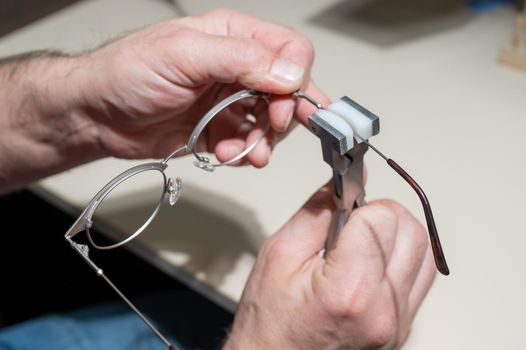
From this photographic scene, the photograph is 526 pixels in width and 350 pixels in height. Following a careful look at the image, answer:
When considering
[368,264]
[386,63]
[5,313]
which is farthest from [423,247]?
[5,313]

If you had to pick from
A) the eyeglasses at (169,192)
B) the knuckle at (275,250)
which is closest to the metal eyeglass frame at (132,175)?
the eyeglasses at (169,192)

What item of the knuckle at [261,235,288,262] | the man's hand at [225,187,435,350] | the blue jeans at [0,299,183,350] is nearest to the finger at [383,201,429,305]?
the man's hand at [225,187,435,350]

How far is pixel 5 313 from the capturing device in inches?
46.2

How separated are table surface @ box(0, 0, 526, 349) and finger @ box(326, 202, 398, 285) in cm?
14

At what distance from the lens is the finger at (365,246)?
0.55 metres

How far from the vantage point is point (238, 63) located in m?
0.63

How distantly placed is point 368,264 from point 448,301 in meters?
0.18

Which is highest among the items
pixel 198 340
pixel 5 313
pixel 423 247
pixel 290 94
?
pixel 290 94

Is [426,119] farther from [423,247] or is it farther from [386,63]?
[423,247]

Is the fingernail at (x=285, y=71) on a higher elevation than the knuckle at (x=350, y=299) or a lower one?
higher

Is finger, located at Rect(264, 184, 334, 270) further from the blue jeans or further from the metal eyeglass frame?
the blue jeans

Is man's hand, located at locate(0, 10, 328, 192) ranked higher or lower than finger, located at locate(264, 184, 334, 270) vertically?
higher

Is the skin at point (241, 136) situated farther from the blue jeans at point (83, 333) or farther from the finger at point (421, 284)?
the blue jeans at point (83, 333)

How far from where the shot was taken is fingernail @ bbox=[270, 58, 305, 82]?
63 centimetres
